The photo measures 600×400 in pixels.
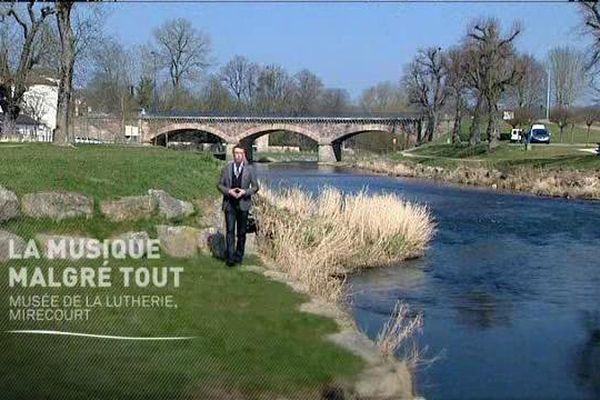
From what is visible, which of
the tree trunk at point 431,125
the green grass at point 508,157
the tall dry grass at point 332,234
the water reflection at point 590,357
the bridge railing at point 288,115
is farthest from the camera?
the bridge railing at point 288,115

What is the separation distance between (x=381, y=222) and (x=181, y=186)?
5.04 meters

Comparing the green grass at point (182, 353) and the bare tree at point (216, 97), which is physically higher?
the bare tree at point (216, 97)

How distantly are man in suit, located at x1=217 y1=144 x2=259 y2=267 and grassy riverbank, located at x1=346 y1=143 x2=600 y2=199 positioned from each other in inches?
1198

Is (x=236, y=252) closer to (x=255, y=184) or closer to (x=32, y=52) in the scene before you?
(x=255, y=184)

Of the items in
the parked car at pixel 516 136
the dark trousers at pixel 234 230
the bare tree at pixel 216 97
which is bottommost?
the dark trousers at pixel 234 230

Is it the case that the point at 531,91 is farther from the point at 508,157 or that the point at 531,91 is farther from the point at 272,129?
the point at 508,157

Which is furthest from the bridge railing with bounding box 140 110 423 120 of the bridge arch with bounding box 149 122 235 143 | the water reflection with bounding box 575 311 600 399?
the water reflection with bounding box 575 311 600 399

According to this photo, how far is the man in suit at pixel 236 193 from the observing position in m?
12.2

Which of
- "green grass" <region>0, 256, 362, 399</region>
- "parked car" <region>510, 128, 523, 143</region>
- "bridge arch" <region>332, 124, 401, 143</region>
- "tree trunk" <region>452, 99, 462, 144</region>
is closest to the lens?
"green grass" <region>0, 256, 362, 399</region>

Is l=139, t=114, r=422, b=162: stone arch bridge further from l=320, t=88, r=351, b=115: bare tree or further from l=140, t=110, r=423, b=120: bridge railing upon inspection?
l=320, t=88, r=351, b=115: bare tree

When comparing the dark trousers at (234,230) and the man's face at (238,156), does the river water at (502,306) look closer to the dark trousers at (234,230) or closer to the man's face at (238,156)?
the dark trousers at (234,230)

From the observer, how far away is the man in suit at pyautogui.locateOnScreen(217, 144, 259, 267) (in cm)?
1225

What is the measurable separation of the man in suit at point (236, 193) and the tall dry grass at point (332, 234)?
3.91ft

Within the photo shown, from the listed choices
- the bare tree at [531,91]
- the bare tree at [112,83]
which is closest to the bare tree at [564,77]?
the bare tree at [531,91]
